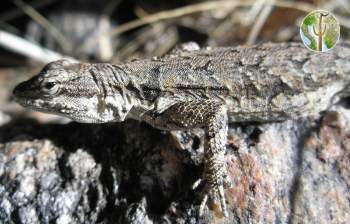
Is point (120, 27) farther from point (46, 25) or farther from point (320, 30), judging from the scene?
point (320, 30)

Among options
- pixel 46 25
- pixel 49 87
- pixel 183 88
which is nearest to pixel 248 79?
pixel 183 88

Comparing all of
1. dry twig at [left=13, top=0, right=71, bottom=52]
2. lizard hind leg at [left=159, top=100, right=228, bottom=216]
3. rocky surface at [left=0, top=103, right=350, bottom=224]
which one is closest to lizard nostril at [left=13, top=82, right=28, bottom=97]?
rocky surface at [left=0, top=103, right=350, bottom=224]

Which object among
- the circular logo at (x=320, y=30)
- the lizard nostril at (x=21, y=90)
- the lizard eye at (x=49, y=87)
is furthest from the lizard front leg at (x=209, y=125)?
the lizard nostril at (x=21, y=90)

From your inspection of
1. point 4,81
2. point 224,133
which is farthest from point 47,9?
point 224,133

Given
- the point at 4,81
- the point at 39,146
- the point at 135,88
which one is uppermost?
the point at 4,81

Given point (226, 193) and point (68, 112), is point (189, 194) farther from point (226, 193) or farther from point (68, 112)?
point (68, 112)

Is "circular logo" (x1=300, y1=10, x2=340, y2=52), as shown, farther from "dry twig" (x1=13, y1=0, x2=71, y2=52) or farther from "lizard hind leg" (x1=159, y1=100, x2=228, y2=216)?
"dry twig" (x1=13, y1=0, x2=71, y2=52)

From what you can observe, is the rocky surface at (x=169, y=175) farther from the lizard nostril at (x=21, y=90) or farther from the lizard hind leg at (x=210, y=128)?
the lizard nostril at (x=21, y=90)
